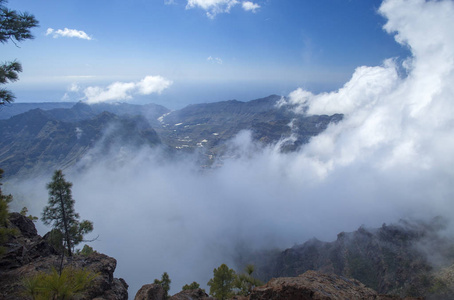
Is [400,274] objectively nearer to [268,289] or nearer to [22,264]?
[268,289]

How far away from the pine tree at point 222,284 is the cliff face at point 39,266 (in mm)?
15131

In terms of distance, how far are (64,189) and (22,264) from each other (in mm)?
8059

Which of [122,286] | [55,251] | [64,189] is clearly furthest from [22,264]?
[122,286]

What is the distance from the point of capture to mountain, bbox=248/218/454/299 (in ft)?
233

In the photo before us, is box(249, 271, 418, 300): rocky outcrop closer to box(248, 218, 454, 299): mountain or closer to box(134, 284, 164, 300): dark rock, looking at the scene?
box(134, 284, 164, 300): dark rock

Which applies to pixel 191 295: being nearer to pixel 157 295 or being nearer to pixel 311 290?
pixel 157 295

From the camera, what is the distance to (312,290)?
16.7m

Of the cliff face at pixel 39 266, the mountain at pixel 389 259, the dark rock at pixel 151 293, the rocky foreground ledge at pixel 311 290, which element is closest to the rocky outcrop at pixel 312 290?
the rocky foreground ledge at pixel 311 290

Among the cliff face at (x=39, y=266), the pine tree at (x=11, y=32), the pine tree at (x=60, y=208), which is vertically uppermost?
the pine tree at (x=11, y=32)

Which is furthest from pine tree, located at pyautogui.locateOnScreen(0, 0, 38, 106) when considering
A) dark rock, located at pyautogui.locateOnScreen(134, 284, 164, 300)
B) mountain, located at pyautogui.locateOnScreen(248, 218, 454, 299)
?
mountain, located at pyautogui.locateOnScreen(248, 218, 454, 299)

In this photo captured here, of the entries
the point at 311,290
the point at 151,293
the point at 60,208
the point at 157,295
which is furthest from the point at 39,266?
the point at 311,290

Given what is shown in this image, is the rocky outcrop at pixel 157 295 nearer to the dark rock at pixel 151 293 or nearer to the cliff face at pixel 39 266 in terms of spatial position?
the dark rock at pixel 151 293

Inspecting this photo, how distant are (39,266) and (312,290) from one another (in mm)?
25480

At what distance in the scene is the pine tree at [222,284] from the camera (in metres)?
35.2
